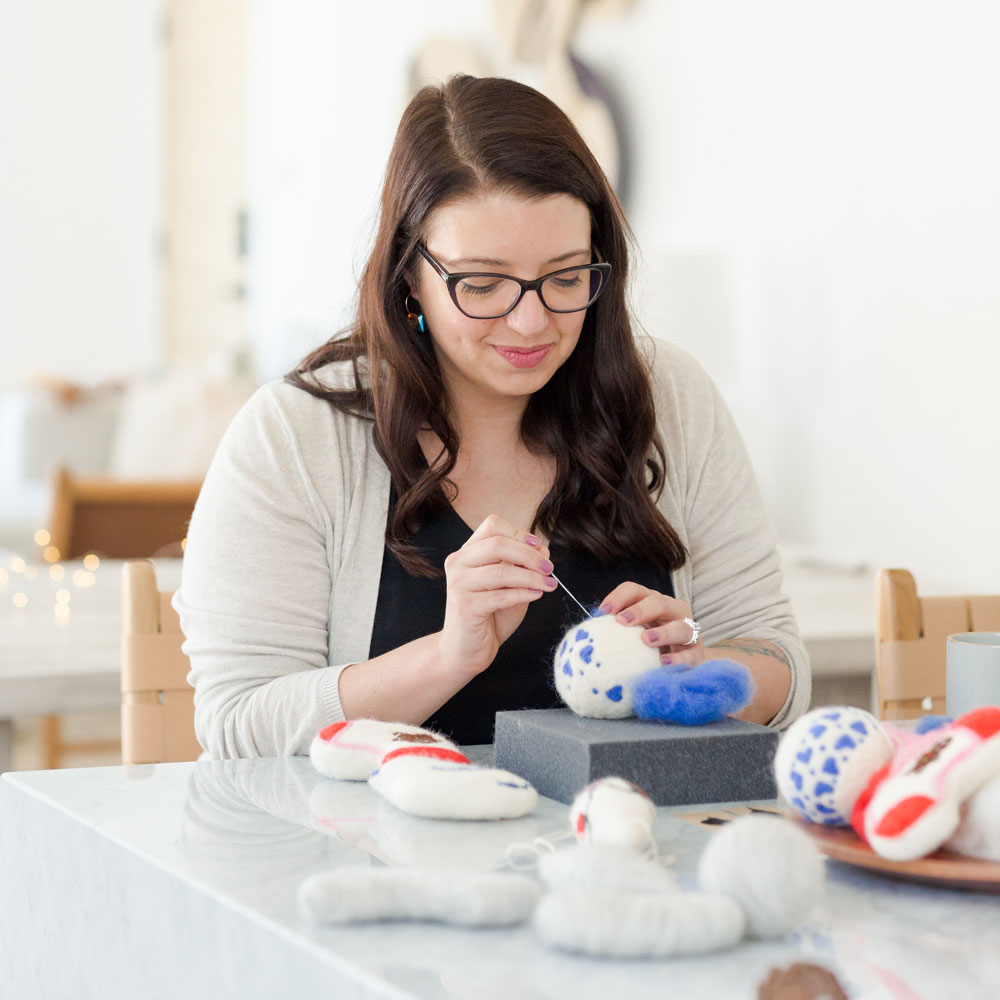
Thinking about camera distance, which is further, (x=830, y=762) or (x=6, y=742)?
(x=6, y=742)

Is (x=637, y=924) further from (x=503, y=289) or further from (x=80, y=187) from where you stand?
(x=80, y=187)

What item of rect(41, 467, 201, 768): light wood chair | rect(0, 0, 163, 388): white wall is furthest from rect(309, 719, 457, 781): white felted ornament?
rect(0, 0, 163, 388): white wall

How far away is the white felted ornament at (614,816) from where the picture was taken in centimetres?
70

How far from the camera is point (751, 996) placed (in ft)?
1.75

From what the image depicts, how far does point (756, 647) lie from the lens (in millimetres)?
1238

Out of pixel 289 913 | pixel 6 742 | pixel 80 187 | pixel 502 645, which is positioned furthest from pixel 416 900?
pixel 80 187

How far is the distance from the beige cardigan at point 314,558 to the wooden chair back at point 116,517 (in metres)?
2.23

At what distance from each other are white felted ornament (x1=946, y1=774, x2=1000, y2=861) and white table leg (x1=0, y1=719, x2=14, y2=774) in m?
1.18

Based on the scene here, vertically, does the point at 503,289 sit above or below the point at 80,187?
below

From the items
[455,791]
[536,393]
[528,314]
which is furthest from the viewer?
[536,393]

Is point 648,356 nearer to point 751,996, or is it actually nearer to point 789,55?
point 751,996

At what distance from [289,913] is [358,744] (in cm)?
28

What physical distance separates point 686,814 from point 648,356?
0.72 meters

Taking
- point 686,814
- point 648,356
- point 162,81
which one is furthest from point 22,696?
point 162,81
